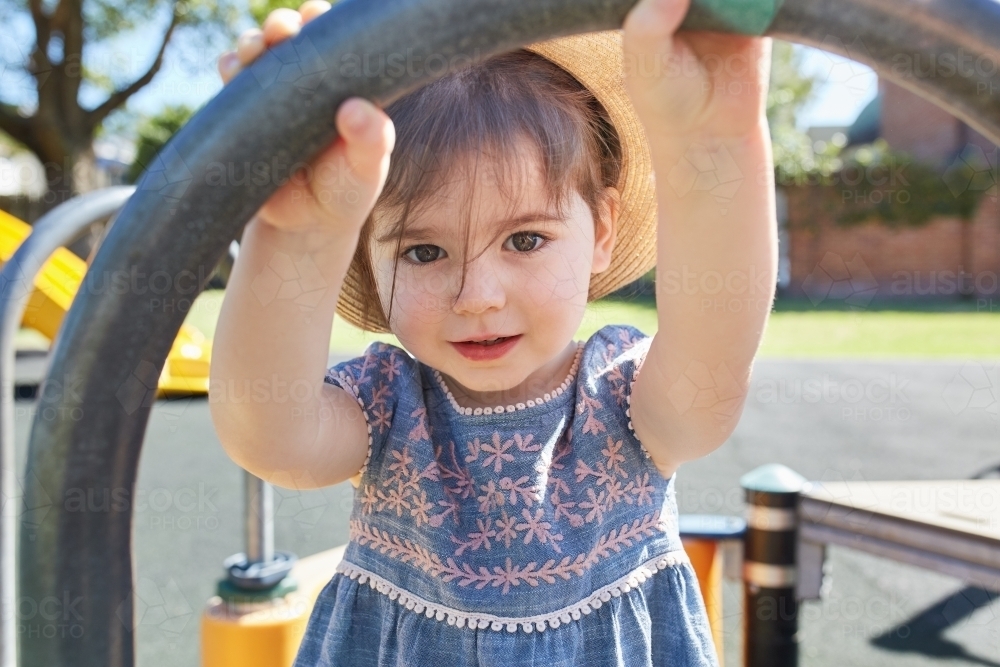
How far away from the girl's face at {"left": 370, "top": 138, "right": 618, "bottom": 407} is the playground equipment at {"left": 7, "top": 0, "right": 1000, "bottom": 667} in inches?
14.3

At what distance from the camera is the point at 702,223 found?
1.97ft

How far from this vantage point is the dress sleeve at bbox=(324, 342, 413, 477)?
0.83 meters

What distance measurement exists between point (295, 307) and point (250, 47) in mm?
166

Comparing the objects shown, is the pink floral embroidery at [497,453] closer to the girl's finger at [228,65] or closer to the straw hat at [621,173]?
the straw hat at [621,173]

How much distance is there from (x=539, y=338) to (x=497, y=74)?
9.7 inches

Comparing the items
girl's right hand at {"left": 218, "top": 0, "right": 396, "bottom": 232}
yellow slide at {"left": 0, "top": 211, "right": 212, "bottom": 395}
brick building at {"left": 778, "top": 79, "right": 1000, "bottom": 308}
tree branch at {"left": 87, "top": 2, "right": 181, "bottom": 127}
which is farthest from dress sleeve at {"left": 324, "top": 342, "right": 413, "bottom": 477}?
brick building at {"left": 778, "top": 79, "right": 1000, "bottom": 308}

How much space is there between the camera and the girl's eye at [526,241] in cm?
73

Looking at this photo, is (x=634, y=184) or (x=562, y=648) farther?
(x=634, y=184)

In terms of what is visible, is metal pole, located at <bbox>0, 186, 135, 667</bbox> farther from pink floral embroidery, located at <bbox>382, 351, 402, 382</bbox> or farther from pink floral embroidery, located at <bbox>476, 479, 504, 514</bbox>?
pink floral embroidery, located at <bbox>476, 479, 504, 514</bbox>

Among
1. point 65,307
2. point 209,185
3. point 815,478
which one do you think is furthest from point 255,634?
point 65,307

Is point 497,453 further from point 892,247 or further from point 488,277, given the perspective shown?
point 892,247

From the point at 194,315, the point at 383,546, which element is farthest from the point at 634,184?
the point at 194,315

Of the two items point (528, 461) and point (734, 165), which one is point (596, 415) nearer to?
point (528, 461)

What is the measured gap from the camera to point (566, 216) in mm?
768
